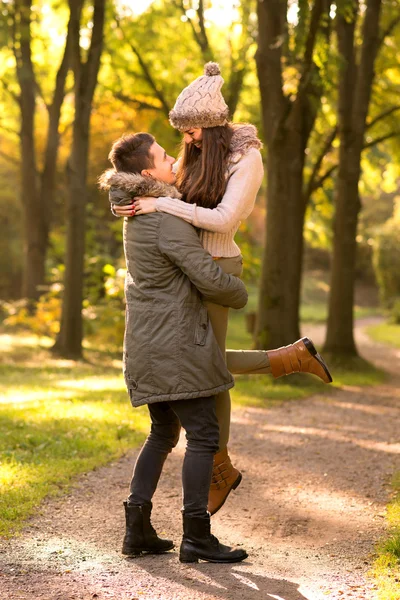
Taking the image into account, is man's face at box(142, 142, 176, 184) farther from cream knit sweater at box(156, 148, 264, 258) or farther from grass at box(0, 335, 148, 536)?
grass at box(0, 335, 148, 536)

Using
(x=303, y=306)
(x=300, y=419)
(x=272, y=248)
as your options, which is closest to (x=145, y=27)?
(x=272, y=248)

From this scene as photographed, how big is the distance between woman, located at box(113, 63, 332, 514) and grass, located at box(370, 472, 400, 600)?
36.9 inches

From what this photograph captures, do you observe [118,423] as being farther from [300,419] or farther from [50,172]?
[50,172]

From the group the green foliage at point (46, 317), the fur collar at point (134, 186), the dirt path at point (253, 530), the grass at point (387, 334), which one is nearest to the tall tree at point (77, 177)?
the green foliage at point (46, 317)

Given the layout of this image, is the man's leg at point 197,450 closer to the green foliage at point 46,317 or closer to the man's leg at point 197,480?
the man's leg at point 197,480

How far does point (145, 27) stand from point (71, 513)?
1740cm

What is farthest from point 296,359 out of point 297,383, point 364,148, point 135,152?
point 364,148

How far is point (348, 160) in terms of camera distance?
15297mm

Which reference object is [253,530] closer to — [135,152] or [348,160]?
[135,152]

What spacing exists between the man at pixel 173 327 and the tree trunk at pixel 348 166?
11400 mm

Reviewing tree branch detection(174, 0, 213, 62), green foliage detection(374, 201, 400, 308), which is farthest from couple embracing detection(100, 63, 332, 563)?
green foliage detection(374, 201, 400, 308)

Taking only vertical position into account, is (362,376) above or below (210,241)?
below

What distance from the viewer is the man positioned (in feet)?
13.8

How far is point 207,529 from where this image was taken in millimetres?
4305
